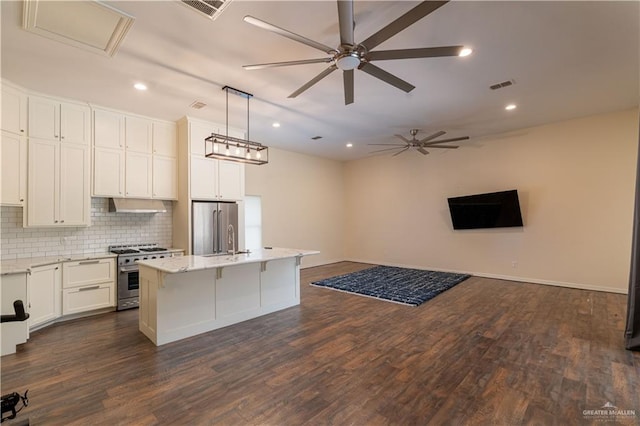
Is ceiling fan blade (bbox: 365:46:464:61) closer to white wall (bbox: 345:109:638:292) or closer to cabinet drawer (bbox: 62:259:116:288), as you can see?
cabinet drawer (bbox: 62:259:116:288)

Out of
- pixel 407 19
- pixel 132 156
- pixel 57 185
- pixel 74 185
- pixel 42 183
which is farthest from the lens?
pixel 132 156

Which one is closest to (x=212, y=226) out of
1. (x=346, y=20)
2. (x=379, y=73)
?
(x=379, y=73)

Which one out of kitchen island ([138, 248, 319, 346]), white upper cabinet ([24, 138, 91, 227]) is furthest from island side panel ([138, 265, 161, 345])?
white upper cabinet ([24, 138, 91, 227])

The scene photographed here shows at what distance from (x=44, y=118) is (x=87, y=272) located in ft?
7.38

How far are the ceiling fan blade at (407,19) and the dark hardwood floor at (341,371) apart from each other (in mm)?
2801

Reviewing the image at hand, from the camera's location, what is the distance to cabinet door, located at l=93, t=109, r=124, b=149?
4594 millimetres

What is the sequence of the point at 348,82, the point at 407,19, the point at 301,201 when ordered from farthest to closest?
the point at 301,201, the point at 348,82, the point at 407,19

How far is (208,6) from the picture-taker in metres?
2.44

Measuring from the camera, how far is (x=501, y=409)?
2.21 meters

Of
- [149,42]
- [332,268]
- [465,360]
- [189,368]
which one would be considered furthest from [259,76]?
[332,268]

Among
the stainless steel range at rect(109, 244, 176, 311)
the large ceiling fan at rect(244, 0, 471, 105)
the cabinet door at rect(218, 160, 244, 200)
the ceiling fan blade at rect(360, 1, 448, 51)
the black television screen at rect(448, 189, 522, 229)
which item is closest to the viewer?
the ceiling fan blade at rect(360, 1, 448, 51)

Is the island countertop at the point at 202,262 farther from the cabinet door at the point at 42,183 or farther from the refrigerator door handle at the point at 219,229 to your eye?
the cabinet door at the point at 42,183

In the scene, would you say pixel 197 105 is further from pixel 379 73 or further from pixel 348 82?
pixel 379 73

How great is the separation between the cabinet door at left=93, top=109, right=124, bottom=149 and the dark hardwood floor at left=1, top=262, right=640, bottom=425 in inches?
→ 106
